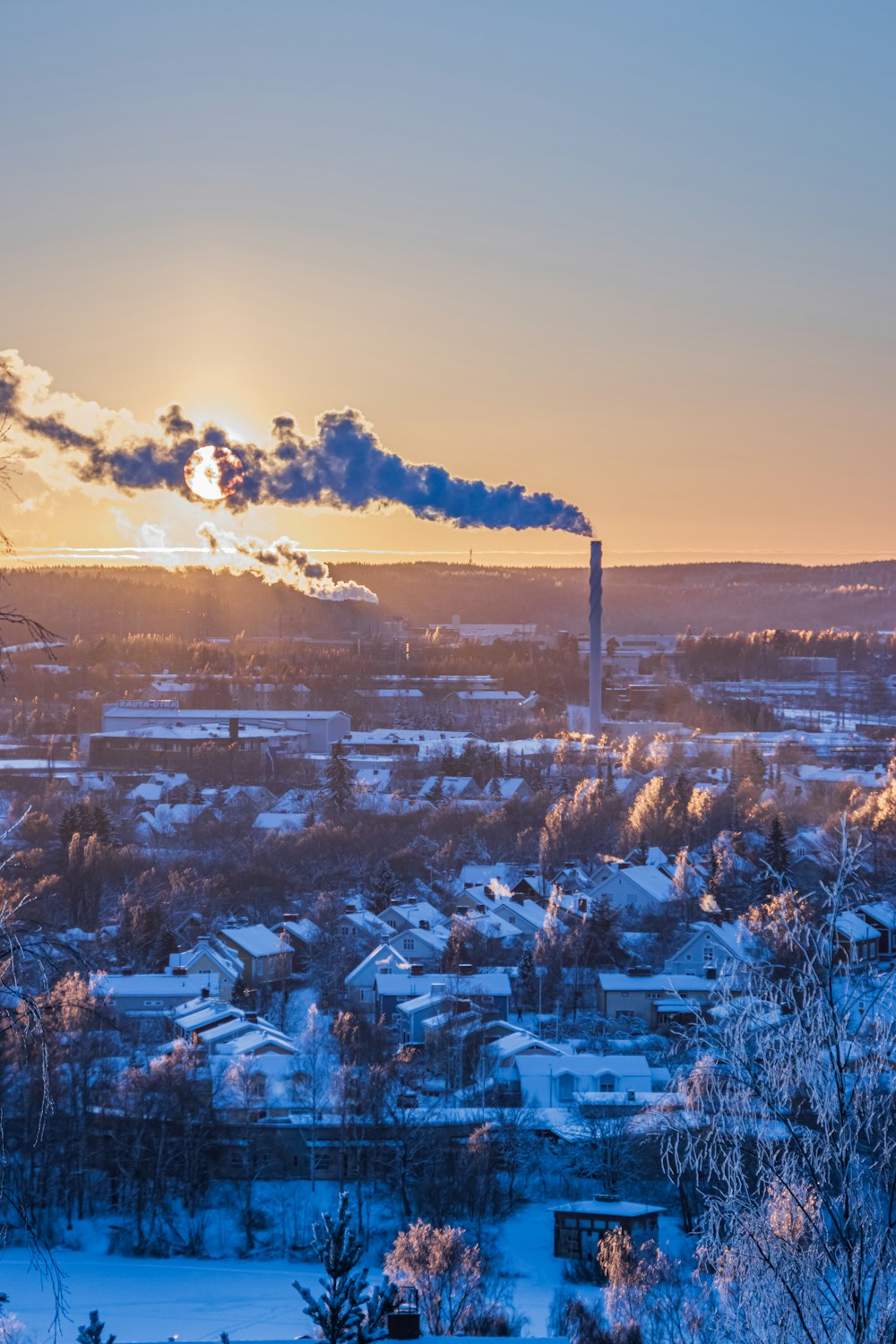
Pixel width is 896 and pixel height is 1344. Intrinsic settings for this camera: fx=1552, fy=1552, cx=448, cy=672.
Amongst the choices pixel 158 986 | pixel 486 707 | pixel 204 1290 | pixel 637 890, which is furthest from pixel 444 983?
pixel 486 707

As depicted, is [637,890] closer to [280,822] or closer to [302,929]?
[302,929]

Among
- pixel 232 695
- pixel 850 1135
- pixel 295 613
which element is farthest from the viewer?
pixel 295 613

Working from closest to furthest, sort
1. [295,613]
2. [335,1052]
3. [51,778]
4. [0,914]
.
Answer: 1. [0,914]
2. [335,1052]
3. [51,778]
4. [295,613]

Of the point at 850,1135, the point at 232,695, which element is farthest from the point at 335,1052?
the point at 232,695

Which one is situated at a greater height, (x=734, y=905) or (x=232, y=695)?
(x=232, y=695)

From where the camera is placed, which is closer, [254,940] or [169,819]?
[254,940]

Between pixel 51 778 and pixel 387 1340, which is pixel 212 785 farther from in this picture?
pixel 387 1340

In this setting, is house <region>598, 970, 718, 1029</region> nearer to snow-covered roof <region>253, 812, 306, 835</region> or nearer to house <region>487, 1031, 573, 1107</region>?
house <region>487, 1031, 573, 1107</region>

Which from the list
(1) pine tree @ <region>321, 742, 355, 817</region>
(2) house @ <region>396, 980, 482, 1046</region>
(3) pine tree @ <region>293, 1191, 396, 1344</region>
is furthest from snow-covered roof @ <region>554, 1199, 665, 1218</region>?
(1) pine tree @ <region>321, 742, 355, 817</region>
